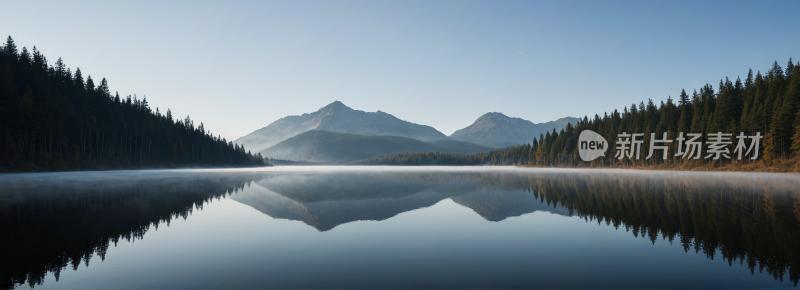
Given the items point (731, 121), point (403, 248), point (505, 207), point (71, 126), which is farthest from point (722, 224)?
point (71, 126)

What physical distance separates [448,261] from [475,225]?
6453mm

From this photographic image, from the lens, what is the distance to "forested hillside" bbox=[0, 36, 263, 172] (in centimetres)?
7462

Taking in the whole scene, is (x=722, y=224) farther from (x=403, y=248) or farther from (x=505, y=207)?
(x=403, y=248)

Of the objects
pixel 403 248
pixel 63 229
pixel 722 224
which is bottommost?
pixel 722 224

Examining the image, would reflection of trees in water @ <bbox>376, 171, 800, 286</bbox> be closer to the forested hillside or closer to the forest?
Answer: the forest

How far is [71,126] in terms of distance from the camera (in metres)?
90.2

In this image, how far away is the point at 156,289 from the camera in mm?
8070

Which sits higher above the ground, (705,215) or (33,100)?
(33,100)

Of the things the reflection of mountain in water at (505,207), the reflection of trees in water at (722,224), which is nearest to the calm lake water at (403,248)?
the reflection of trees in water at (722,224)

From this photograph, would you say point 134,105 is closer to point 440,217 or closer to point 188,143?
point 188,143

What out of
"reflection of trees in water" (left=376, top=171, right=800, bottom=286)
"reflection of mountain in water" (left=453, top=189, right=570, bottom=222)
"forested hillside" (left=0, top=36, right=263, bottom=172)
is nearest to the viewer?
"reflection of trees in water" (left=376, top=171, right=800, bottom=286)

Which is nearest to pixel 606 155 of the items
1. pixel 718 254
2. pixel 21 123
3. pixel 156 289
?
pixel 718 254

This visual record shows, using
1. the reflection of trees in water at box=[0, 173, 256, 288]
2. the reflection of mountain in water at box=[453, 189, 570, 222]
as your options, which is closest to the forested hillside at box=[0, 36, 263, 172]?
the reflection of trees in water at box=[0, 173, 256, 288]

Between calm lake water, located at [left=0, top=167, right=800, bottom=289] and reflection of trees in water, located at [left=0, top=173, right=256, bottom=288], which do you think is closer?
calm lake water, located at [left=0, top=167, right=800, bottom=289]
